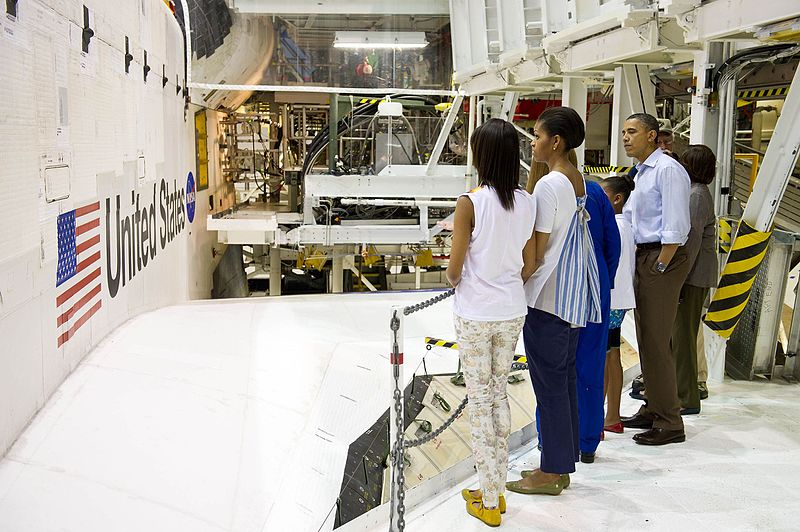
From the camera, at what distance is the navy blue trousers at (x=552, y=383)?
3160 mm

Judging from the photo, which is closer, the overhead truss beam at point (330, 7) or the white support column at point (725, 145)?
the white support column at point (725, 145)

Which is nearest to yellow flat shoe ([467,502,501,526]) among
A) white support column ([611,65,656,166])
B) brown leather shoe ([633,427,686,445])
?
brown leather shoe ([633,427,686,445])

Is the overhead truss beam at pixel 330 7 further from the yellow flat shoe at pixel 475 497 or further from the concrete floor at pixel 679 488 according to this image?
the yellow flat shoe at pixel 475 497

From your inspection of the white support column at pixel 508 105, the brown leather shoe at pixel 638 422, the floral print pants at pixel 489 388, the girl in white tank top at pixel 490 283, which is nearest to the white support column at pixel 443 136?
the white support column at pixel 508 105

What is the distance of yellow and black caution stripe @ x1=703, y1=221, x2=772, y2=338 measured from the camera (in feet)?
16.1

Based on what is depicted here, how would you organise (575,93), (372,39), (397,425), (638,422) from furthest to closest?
(372,39), (575,93), (638,422), (397,425)

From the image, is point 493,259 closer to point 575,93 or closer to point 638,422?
point 638,422

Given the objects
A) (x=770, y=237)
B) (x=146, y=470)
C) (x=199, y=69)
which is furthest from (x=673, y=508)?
(x=199, y=69)

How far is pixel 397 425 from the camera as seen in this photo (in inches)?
119

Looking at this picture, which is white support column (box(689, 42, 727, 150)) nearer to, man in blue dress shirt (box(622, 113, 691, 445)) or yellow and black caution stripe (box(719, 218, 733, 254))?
yellow and black caution stripe (box(719, 218, 733, 254))

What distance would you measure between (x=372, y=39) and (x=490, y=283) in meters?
8.08

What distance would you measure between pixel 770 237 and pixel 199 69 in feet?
22.0

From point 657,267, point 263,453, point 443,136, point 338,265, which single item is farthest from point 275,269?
point 263,453

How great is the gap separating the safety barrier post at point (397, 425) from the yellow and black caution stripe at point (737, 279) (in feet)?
9.63
